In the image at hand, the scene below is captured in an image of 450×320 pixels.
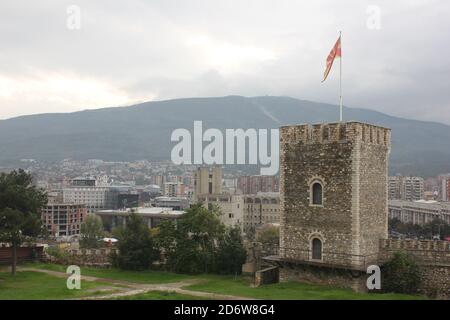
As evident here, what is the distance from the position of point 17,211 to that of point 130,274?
6411 mm

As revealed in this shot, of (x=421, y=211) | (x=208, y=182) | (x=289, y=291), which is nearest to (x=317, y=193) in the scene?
(x=289, y=291)

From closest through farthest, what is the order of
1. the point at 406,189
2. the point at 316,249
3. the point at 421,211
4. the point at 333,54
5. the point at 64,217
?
the point at 316,249, the point at 333,54, the point at 421,211, the point at 64,217, the point at 406,189

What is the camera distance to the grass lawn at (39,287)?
19.5 meters

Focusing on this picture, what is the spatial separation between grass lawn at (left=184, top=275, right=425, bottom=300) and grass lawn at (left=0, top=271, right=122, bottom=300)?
418 cm

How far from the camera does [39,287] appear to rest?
2206 cm

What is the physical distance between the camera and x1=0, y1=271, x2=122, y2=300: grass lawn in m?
19.5

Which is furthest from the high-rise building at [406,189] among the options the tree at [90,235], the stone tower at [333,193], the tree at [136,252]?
the stone tower at [333,193]

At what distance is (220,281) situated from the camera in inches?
977

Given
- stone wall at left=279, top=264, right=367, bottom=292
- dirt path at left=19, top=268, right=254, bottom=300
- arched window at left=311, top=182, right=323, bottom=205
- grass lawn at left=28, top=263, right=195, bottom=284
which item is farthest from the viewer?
grass lawn at left=28, top=263, right=195, bottom=284

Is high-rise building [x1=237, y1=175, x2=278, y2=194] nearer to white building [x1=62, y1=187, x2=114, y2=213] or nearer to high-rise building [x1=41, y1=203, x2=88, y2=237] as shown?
white building [x1=62, y1=187, x2=114, y2=213]

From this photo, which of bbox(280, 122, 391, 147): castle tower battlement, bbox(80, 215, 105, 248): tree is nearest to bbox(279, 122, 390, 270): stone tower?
bbox(280, 122, 391, 147): castle tower battlement

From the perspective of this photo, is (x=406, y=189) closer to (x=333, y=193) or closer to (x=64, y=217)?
(x=64, y=217)
